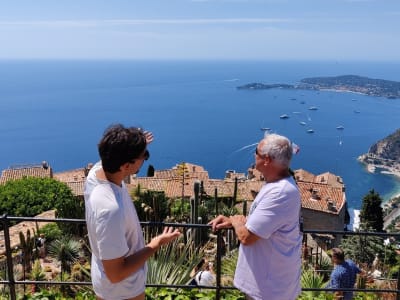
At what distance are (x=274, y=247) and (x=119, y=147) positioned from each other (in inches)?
43.9

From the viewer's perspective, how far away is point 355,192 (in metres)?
92.2

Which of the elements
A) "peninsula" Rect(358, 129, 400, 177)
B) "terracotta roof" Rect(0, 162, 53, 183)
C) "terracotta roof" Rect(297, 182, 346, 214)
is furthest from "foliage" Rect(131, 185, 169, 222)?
"peninsula" Rect(358, 129, 400, 177)

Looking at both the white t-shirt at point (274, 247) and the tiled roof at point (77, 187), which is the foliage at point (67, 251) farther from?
the tiled roof at point (77, 187)

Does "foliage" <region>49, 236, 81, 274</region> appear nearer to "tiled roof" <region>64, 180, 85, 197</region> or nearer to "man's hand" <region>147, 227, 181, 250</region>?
"man's hand" <region>147, 227, 181, 250</region>

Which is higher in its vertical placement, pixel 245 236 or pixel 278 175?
pixel 278 175

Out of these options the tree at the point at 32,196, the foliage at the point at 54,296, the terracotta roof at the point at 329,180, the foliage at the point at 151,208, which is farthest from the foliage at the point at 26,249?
the terracotta roof at the point at 329,180

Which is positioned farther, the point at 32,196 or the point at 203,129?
the point at 203,129

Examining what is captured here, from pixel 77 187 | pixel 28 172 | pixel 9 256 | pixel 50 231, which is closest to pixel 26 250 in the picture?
pixel 9 256

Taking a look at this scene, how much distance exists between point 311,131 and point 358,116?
4394cm

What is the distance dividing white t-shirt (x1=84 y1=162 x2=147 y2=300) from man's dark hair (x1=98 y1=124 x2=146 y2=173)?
0.12 m

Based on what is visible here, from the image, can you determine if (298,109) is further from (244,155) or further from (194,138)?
(244,155)

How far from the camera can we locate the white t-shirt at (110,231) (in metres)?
2.25

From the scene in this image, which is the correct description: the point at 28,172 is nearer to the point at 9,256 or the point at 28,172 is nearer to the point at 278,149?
the point at 9,256

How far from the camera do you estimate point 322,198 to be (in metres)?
33.2
